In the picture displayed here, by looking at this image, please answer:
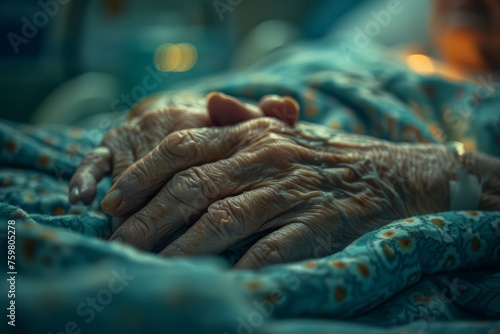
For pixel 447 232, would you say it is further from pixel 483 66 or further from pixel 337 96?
pixel 483 66

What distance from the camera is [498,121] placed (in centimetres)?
106

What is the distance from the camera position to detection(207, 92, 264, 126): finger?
0.85 metres

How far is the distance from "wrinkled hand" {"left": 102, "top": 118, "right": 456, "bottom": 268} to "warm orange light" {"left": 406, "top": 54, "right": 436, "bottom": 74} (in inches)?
23.0

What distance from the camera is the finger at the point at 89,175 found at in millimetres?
797

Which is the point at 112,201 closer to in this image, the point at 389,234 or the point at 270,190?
the point at 270,190

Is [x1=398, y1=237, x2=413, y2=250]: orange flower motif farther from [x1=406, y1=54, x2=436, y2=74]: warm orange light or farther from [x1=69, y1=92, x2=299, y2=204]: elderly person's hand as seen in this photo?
[x1=406, y1=54, x2=436, y2=74]: warm orange light

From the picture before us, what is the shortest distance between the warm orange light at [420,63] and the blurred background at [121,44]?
10.6 inches

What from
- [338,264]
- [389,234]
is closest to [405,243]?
[389,234]

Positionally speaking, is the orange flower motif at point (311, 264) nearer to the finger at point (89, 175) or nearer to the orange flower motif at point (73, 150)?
the finger at point (89, 175)

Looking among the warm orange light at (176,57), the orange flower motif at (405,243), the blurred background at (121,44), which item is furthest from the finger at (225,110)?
the warm orange light at (176,57)

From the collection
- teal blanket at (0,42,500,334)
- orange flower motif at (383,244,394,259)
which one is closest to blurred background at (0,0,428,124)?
teal blanket at (0,42,500,334)

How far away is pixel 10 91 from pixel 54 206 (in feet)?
5.30

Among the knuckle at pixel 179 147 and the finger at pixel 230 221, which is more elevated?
the knuckle at pixel 179 147

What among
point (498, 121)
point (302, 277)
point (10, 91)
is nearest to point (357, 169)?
point (302, 277)
